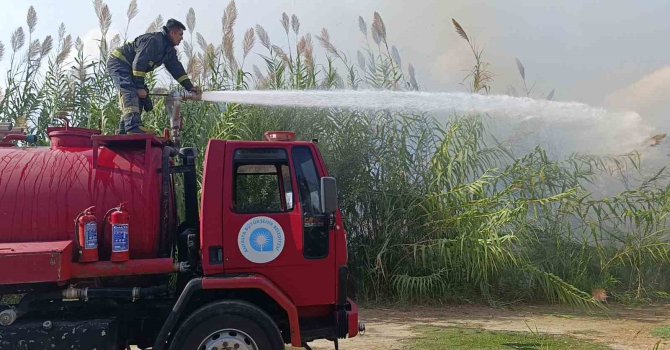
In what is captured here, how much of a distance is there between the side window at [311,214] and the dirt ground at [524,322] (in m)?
2.13

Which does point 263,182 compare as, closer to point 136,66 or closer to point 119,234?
point 119,234

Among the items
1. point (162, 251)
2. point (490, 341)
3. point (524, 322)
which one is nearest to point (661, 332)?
point (524, 322)

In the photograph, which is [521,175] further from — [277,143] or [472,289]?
[277,143]

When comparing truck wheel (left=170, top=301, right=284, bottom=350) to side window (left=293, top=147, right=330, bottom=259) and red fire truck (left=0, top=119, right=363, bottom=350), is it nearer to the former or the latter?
red fire truck (left=0, top=119, right=363, bottom=350)

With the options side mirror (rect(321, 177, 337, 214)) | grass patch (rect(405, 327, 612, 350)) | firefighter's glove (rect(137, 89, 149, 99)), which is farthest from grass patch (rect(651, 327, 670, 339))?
firefighter's glove (rect(137, 89, 149, 99))

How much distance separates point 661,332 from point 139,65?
691 centimetres

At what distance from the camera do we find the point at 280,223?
16.4ft

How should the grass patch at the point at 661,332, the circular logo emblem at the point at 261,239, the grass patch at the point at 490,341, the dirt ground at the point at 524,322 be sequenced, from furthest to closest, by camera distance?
the grass patch at the point at 661,332 → the dirt ground at the point at 524,322 → the grass patch at the point at 490,341 → the circular logo emblem at the point at 261,239

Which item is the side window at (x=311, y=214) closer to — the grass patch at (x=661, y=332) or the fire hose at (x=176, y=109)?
the fire hose at (x=176, y=109)

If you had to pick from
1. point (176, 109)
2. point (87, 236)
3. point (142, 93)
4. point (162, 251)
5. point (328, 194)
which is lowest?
point (162, 251)

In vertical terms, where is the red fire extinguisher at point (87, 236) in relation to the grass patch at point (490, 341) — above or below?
above

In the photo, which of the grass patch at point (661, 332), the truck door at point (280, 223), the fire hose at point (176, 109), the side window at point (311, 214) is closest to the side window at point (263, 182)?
the truck door at point (280, 223)

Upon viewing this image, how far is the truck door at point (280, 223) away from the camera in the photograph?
16.2 feet

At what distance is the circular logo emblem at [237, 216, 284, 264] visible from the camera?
493cm
